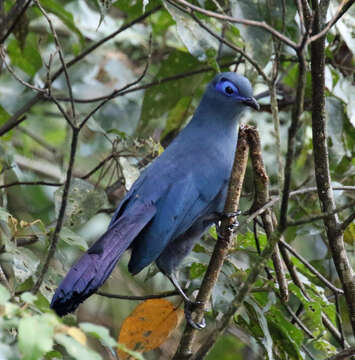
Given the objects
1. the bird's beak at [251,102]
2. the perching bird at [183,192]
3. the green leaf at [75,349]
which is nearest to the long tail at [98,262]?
the perching bird at [183,192]

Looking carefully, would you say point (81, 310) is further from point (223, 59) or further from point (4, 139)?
point (223, 59)

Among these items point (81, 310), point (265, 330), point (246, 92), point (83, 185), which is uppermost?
point (246, 92)

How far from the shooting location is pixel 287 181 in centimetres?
229

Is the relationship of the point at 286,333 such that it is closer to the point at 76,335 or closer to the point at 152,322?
the point at 152,322

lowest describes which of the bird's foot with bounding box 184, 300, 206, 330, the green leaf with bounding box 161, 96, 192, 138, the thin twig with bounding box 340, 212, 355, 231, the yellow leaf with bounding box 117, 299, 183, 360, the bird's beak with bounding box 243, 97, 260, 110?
the yellow leaf with bounding box 117, 299, 183, 360

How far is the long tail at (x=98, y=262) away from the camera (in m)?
2.61

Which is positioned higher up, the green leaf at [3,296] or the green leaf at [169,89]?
the green leaf at [169,89]

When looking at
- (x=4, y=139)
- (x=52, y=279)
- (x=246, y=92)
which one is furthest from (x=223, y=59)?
(x=52, y=279)

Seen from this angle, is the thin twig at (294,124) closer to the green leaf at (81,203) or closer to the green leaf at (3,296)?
the green leaf at (3,296)

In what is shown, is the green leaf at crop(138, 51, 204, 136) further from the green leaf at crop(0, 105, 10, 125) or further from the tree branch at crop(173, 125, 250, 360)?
the tree branch at crop(173, 125, 250, 360)

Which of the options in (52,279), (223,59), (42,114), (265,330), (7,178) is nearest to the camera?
(265,330)

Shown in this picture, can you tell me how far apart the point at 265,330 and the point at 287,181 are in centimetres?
101

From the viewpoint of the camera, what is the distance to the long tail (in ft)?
8.55

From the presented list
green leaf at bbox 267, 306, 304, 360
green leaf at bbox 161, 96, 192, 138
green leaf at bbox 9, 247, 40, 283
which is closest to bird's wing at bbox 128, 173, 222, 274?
green leaf at bbox 9, 247, 40, 283
